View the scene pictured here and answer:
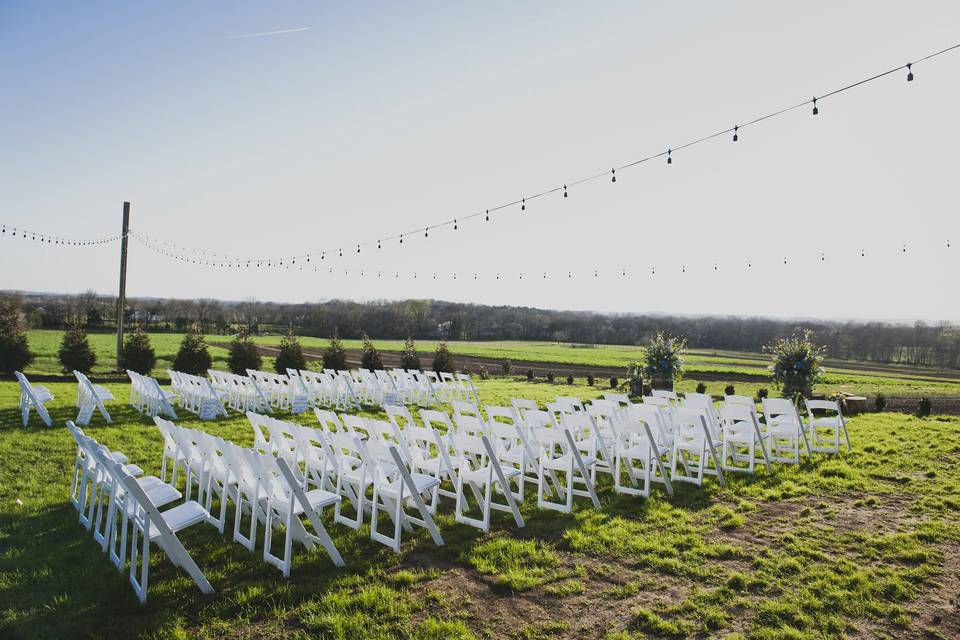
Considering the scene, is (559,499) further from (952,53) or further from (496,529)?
(952,53)

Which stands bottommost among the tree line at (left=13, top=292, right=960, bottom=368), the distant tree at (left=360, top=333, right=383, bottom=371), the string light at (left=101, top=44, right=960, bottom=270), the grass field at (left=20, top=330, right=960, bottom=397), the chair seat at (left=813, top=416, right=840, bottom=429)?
the grass field at (left=20, top=330, right=960, bottom=397)

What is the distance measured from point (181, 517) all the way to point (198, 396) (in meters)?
6.84

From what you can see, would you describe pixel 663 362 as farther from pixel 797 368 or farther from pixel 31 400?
pixel 31 400

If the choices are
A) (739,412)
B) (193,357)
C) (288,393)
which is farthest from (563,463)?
(193,357)

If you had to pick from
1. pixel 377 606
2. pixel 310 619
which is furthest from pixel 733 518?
pixel 310 619

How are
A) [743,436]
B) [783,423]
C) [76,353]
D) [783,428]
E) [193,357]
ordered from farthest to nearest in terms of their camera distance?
[193,357], [76,353], [783,423], [783,428], [743,436]

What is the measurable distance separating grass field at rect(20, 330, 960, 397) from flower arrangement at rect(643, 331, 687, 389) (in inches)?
336

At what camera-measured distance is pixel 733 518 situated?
4.27 meters

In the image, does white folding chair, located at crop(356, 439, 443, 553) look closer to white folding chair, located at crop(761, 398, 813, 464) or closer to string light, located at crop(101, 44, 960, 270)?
white folding chair, located at crop(761, 398, 813, 464)

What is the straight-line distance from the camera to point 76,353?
15.5 m

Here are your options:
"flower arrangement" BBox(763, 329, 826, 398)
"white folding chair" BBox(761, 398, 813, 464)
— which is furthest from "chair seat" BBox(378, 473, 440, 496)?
"flower arrangement" BBox(763, 329, 826, 398)

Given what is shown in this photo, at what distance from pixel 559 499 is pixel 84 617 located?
3.50 metres

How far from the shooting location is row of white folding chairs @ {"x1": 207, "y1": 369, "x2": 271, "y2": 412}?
9.66 metres

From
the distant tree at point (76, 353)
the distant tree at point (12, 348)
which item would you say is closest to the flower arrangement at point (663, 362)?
the distant tree at point (76, 353)
